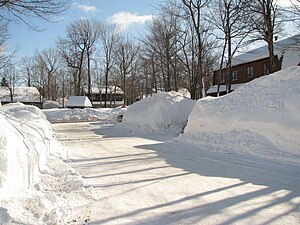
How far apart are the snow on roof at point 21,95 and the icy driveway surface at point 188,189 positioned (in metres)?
61.4

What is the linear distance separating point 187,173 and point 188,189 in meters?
1.34

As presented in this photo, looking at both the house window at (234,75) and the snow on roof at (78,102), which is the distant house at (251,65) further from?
the snow on roof at (78,102)

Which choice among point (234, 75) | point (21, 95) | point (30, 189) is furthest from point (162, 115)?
point (21, 95)

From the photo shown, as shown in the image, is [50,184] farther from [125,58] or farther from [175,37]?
[125,58]

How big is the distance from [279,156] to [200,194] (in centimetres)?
400

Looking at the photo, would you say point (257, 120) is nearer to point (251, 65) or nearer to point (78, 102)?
point (251, 65)

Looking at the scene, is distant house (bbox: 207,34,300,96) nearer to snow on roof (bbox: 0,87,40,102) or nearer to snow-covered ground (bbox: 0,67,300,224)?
snow-covered ground (bbox: 0,67,300,224)

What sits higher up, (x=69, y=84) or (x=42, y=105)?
(x=69, y=84)

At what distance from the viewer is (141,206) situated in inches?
179

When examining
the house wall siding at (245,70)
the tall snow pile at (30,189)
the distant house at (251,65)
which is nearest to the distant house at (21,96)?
the distant house at (251,65)

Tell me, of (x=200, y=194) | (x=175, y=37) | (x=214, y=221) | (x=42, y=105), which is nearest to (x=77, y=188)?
(x=200, y=194)

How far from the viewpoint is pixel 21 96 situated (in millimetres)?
64875

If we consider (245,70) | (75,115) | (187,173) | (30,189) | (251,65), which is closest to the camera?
(30,189)

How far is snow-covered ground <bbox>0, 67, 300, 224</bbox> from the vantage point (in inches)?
162
